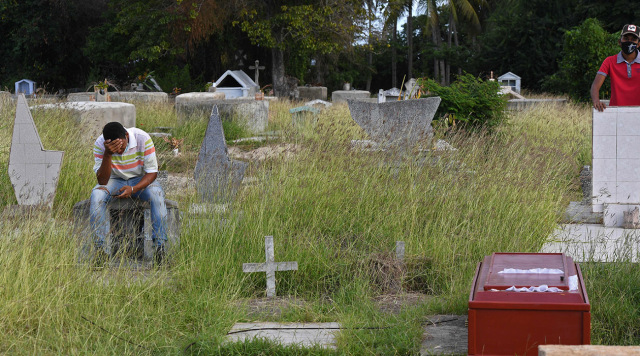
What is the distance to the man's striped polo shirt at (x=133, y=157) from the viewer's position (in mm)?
5863

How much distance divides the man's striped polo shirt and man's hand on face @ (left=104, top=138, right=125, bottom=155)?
151mm

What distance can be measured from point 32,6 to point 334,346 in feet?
103

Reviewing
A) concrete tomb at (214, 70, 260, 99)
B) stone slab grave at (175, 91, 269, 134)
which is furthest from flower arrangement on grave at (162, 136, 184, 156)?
concrete tomb at (214, 70, 260, 99)

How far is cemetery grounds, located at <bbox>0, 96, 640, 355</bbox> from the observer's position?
13.7ft

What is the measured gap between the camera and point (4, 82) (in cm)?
3503

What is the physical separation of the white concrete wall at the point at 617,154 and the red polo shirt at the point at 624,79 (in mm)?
493

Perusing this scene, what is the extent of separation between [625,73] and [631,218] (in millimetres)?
1646

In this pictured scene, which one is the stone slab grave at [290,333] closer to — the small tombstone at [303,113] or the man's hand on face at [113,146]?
the man's hand on face at [113,146]

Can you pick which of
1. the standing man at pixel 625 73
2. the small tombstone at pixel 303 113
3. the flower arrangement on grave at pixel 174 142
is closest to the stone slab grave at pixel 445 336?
the standing man at pixel 625 73

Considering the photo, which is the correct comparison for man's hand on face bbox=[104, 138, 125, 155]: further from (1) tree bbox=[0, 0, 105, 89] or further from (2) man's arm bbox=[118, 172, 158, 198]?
(1) tree bbox=[0, 0, 105, 89]

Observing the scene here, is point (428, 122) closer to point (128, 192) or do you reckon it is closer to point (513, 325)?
point (128, 192)

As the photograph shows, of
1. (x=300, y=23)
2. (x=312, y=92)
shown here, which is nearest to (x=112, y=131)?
(x=300, y=23)

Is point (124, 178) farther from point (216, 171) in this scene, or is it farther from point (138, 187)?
point (216, 171)

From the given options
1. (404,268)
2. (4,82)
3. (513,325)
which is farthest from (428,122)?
(4,82)
